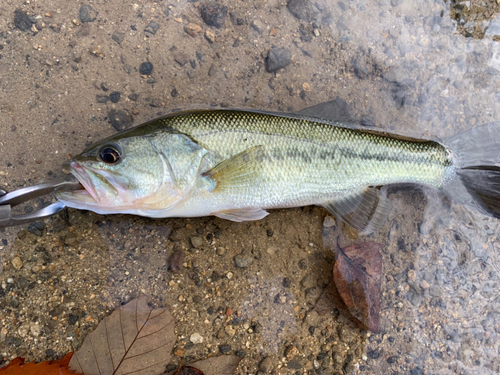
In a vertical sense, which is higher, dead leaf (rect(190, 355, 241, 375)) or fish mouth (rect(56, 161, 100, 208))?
fish mouth (rect(56, 161, 100, 208))

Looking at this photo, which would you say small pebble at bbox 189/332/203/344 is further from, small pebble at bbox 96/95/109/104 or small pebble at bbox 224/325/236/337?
small pebble at bbox 96/95/109/104

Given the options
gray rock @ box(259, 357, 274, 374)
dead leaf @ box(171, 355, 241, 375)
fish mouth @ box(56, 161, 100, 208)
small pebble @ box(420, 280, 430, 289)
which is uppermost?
fish mouth @ box(56, 161, 100, 208)

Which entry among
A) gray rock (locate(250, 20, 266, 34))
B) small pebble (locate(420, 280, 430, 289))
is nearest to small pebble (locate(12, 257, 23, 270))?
gray rock (locate(250, 20, 266, 34))

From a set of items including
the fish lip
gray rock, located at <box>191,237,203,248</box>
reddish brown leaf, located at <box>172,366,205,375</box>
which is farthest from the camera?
gray rock, located at <box>191,237,203,248</box>

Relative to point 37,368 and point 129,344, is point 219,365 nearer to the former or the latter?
point 129,344

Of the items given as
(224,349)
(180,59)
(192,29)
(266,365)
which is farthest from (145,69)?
(266,365)

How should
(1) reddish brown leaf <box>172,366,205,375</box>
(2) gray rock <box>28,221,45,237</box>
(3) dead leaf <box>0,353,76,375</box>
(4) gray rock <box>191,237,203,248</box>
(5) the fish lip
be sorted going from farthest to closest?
(4) gray rock <box>191,237,203,248</box>
(2) gray rock <box>28,221,45,237</box>
(1) reddish brown leaf <box>172,366,205,375</box>
(3) dead leaf <box>0,353,76,375</box>
(5) the fish lip

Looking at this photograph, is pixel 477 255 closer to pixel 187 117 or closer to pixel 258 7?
pixel 187 117
